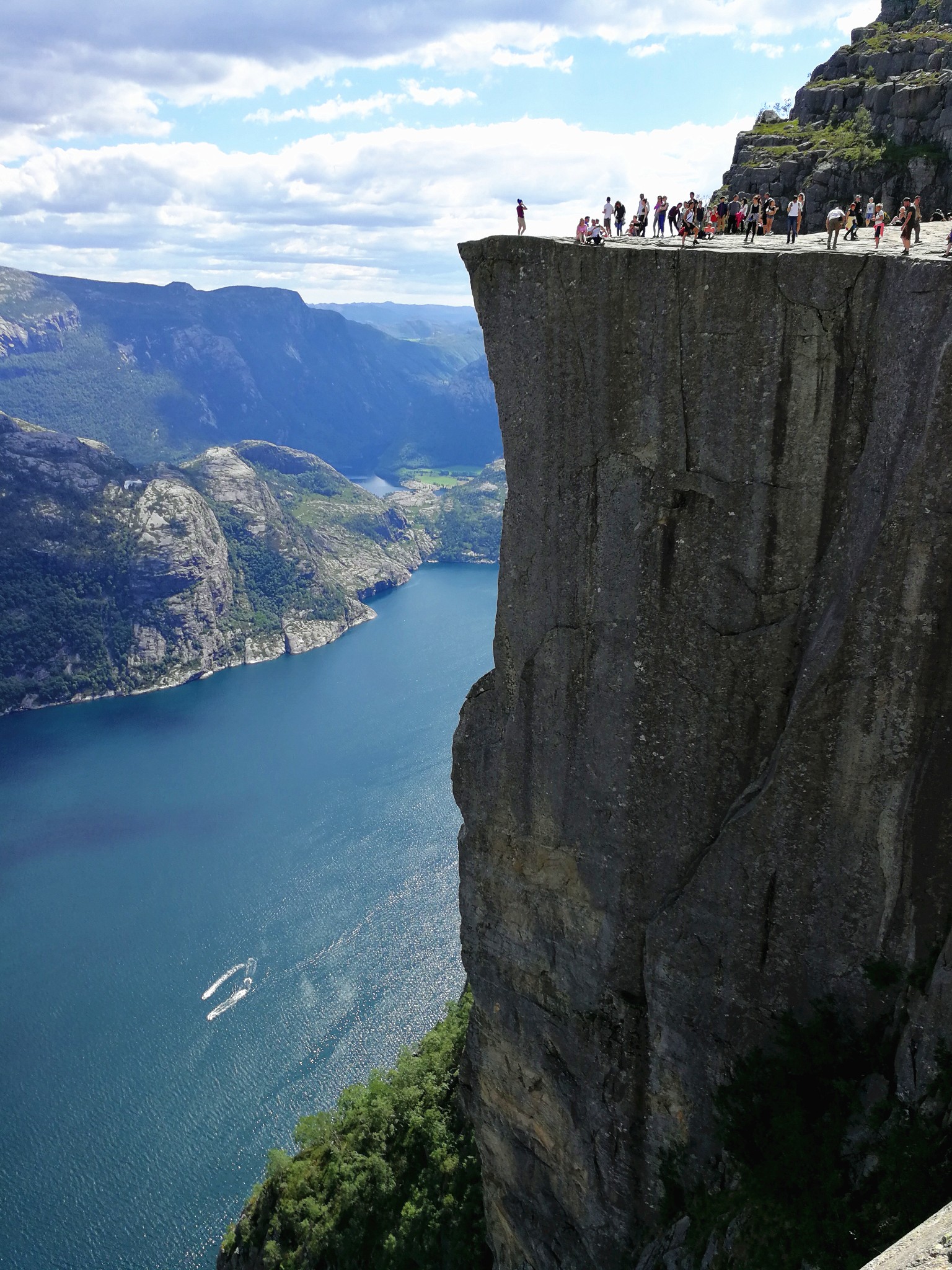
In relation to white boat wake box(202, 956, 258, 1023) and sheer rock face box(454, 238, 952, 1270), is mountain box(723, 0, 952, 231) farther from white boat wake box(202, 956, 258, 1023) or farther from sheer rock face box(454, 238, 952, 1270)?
white boat wake box(202, 956, 258, 1023)

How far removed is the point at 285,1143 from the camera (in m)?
47.3

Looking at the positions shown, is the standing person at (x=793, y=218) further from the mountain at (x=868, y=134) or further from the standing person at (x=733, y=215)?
the mountain at (x=868, y=134)

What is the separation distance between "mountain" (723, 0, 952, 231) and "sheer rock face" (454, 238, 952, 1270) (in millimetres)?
9159

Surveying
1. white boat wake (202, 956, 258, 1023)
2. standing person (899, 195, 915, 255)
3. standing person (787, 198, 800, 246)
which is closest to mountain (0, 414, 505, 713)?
white boat wake (202, 956, 258, 1023)

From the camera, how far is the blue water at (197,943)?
4666 centimetres

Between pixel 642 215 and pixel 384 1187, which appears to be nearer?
pixel 642 215

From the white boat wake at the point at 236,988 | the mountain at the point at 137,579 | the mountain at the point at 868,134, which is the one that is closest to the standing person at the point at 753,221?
the mountain at the point at 868,134

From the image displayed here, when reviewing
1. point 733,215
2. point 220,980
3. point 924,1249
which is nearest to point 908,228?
point 733,215

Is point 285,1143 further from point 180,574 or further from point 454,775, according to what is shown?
point 180,574

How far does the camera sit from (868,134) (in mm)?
20391

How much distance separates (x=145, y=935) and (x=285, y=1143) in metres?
24.0

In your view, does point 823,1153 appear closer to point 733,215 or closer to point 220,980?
point 733,215

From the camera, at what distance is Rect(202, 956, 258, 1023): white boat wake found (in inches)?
2272

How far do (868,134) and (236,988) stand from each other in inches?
2239
